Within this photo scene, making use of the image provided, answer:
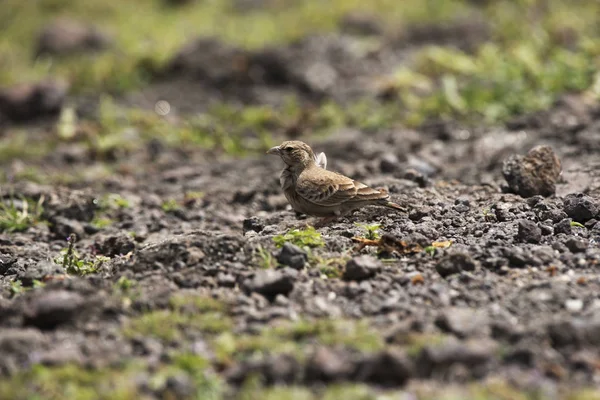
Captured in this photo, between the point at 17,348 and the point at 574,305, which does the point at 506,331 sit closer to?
the point at 574,305

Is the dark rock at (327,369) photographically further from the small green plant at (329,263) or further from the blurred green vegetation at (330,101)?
the blurred green vegetation at (330,101)

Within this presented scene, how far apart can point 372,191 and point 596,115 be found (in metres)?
5.08

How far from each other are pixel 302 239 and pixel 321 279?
556mm

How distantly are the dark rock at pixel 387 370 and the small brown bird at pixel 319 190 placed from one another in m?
2.80

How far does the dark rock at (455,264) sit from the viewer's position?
6.16m

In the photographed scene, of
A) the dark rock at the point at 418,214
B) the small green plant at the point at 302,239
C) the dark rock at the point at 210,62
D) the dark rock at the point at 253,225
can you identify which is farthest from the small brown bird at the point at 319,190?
the dark rock at the point at 210,62

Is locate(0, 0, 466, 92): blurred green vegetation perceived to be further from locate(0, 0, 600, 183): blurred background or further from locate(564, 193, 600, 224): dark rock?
locate(564, 193, 600, 224): dark rock

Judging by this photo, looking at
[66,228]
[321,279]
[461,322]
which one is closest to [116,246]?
[66,228]

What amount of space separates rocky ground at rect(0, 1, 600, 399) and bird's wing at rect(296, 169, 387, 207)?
0.79 feet

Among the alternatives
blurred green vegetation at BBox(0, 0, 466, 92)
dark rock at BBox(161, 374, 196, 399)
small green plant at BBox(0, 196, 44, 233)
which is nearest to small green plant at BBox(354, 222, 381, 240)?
dark rock at BBox(161, 374, 196, 399)

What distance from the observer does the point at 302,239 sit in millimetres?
6633

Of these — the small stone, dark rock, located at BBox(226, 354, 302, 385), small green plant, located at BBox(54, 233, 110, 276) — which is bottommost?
small green plant, located at BBox(54, 233, 110, 276)

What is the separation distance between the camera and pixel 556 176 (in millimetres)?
8562

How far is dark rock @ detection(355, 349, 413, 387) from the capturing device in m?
4.78
